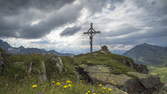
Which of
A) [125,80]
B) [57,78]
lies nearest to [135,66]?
[125,80]

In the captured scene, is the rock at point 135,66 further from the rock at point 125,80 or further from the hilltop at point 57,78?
the rock at point 125,80

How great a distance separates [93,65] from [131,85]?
23.4 feet

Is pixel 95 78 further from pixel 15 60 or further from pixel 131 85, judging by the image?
pixel 15 60

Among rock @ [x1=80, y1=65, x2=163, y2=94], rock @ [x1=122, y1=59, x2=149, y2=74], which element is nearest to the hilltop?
rock @ [x1=80, y1=65, x2=163, y2=94]

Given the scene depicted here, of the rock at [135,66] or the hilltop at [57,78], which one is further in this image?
the rock at [135,66]

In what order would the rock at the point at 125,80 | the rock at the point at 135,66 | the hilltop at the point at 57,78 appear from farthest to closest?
the rock at the point at 135,66
the rock at the point at 125,80
the hilltop at the point at 57,78

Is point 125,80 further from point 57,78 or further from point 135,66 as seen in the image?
point 135,66

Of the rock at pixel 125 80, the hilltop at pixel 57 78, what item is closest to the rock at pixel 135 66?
the hilltop at pixel 57 78

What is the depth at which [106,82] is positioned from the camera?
18.9 m

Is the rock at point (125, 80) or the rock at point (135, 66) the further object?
the rock at point (135, 66)

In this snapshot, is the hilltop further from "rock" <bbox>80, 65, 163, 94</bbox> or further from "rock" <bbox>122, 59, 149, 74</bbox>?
"rock" <bbox>122, 59, 149, 74</bbox>

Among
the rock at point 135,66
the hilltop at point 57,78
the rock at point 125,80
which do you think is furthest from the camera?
the rock at point 135,66

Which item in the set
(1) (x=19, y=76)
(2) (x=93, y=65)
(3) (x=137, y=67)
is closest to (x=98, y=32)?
(3) (x=137, y=67)

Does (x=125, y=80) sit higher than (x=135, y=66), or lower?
higher
